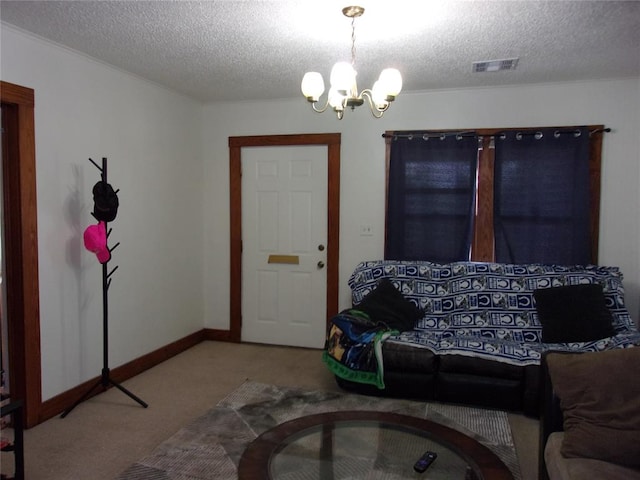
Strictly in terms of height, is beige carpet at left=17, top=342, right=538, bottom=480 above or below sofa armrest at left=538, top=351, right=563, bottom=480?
below

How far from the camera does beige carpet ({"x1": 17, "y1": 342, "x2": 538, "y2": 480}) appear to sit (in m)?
2.59

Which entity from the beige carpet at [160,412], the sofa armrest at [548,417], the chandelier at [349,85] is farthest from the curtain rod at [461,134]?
the sofa armrest at [548,417]

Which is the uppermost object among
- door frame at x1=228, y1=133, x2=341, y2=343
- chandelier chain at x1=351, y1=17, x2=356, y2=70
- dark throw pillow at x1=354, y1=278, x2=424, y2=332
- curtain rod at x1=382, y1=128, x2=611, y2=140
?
chandelier chain at x1=351, y1=17, x2=356, y2=70

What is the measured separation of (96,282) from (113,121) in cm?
124

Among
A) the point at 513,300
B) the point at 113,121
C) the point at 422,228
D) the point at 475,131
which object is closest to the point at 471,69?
the point at 475,131

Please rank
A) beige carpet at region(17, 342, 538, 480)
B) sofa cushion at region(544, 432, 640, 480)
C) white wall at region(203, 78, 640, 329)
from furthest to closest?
1. white wall at region(203, 78, 640, 329)
2. beige carpet at region(17, 342, 538, 480)
3. sofa cushion at region(544, 432, 640, 480)

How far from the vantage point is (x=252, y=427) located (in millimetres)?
2934

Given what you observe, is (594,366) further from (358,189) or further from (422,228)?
(358,189)

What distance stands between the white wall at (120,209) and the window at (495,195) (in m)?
1.98

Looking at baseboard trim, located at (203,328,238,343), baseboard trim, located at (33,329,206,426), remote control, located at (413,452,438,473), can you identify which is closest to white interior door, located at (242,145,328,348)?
baseboard trim, located at (203,328,238,343)

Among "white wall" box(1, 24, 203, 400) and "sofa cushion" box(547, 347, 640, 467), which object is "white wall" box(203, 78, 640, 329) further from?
"sofa cushion" box(547, 347, 640, 467)

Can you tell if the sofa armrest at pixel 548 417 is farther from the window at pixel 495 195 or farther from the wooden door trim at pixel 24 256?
the wooden door trim at pixel 24 256

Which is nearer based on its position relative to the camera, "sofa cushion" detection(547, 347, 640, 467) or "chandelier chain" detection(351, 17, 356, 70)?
"sofa cushion" detection(547, 347, 640, 467)

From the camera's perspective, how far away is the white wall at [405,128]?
12.7ft
